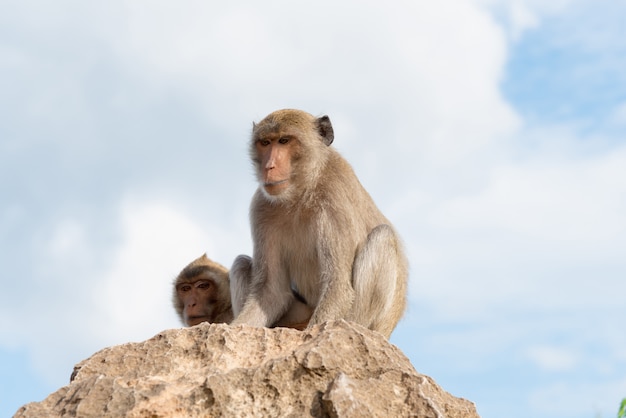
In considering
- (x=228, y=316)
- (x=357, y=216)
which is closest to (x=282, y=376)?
(x=357, y=216)

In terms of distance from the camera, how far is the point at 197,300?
396 inches

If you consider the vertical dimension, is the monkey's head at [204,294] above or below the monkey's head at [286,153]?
below

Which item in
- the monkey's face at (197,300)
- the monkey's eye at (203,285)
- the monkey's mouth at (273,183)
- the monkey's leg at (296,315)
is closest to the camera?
the monkey's mouth at (273,183)

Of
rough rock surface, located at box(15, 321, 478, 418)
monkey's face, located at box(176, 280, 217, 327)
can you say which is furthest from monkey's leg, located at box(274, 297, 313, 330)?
rough rock surface, located at box(15, 321, 478, 418)

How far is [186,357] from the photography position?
185 inches

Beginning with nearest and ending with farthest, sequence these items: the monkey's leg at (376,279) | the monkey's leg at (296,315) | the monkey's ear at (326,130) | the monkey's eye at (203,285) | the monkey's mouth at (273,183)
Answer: the monkey's leg at (376,279), the monkey's mouth at (273,183), the monkey's leg at (296,315), the monkey's ear at (326,130), the monkey's eye at (203,285)

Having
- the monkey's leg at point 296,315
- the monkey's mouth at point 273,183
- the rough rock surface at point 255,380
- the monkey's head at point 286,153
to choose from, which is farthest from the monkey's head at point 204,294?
the rough rock surface at point 255,380

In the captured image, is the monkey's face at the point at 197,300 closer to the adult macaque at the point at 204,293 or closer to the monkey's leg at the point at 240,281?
the adult macaque at the point at 204,293

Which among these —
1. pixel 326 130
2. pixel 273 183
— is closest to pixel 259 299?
pixel 273 183

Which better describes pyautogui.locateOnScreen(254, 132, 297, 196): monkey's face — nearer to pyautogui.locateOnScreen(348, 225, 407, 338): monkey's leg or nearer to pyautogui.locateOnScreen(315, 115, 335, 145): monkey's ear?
pyautogui.locateOnScreen(315, 115, 335, 145): monkey's ear

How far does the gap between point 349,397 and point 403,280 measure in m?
4.28

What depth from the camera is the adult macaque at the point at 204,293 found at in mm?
10008

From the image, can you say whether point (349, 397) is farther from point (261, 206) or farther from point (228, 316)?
point (228, 316)

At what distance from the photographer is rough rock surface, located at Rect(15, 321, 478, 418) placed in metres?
4.16
